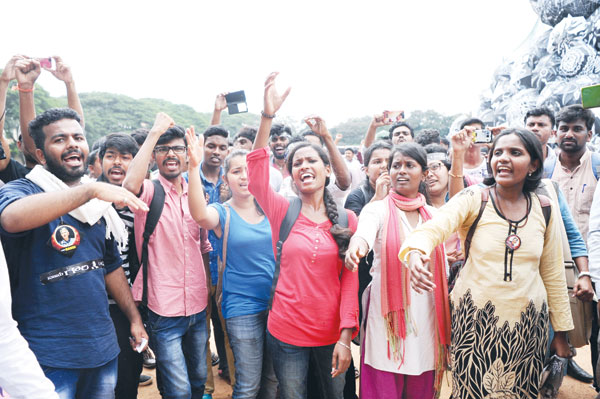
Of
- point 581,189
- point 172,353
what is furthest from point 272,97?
point 581,189

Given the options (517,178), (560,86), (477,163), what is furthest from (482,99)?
(517,178)

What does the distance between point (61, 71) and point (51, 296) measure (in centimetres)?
196

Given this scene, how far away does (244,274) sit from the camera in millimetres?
2771

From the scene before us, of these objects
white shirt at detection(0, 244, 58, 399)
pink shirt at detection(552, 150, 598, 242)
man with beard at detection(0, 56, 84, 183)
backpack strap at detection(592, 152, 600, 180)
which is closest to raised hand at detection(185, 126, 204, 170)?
man with beard at detection(0, 56, 84, 183)

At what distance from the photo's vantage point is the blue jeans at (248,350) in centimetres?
258

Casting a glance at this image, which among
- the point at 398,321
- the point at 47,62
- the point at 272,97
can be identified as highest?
the point at 47,62

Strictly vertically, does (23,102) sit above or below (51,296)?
above

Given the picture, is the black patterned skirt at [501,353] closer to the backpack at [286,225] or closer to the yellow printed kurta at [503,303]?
the yellow printed kurta at [503,303]

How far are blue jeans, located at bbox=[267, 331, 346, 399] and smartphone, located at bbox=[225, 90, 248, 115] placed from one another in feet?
8.32

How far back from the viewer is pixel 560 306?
7.18ft

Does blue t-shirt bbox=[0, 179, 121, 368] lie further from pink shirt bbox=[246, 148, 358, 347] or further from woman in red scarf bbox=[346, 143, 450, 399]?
woman in red scarf bbox=[346, 143, 450, 399]

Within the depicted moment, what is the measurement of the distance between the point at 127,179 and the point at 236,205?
0.81 meters

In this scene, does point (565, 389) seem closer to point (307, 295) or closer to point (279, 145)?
point (307, 295)

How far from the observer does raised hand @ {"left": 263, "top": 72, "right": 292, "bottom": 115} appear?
2566mm
